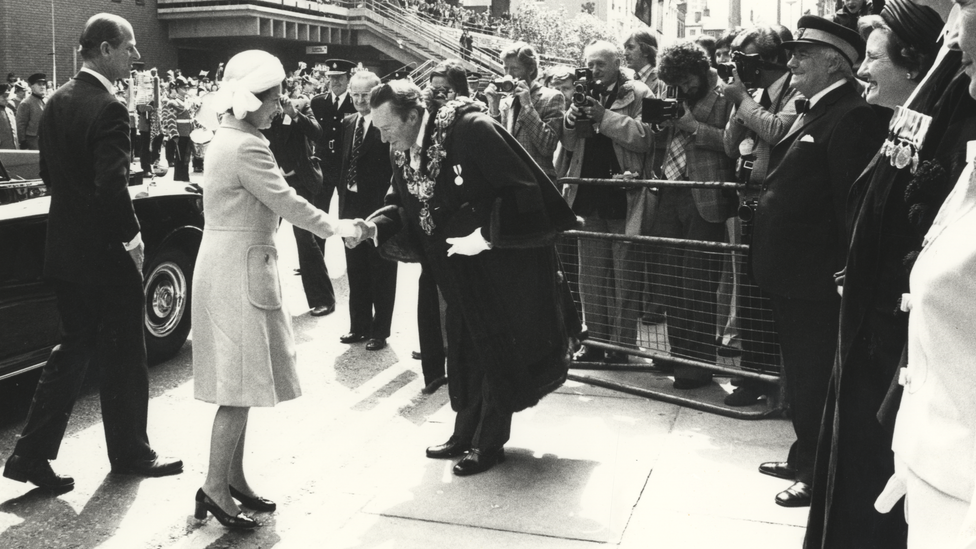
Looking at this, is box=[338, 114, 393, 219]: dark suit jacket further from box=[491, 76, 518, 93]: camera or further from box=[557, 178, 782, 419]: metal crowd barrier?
box=[557, 178, 782, 419]: metal crowd barrier

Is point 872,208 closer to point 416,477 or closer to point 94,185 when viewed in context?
point 416,477

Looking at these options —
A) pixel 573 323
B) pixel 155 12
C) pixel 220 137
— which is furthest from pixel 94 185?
pixel 155 12

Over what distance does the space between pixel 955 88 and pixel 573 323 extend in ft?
9.01

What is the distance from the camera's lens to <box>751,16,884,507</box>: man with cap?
4332 mm

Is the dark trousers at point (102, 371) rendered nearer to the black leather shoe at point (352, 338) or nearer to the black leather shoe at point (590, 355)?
the black leather shoe at point (352, 338)

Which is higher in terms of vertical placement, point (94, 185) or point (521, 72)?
point (521, 72)

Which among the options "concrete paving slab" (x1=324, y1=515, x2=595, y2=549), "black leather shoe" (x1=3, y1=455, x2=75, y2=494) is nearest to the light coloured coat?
"concrete paving slab" (x1=324, y1=515, x2=595, y2=549)

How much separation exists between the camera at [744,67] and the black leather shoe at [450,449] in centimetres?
250

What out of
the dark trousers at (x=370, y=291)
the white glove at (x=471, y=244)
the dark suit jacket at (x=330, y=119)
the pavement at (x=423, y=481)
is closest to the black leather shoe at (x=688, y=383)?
the pavement at (x=423, y=481)

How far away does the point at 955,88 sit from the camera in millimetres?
2555

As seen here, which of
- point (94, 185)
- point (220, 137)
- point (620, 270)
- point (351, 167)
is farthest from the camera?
point (351, 167)

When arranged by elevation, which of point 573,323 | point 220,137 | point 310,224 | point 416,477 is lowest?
point 416,477

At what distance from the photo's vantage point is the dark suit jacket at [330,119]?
9.53m

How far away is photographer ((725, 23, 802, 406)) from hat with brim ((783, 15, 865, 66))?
2.58 feet
